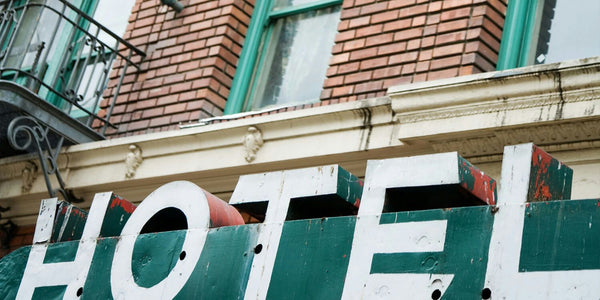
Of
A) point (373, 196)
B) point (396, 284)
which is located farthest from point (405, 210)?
point (396, 284)

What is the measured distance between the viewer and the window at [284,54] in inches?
313

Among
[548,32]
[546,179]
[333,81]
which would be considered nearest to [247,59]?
[333,81]

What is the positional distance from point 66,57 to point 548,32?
388cm

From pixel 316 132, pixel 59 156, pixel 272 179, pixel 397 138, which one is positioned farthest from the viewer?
pixel 59 156

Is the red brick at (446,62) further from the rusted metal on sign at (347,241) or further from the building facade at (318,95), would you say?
the rusted metal on sign at (347,241)

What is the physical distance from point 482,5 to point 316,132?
1.35 metres

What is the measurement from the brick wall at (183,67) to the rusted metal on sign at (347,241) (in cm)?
233

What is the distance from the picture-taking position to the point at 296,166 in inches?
273

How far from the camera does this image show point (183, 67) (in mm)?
8375

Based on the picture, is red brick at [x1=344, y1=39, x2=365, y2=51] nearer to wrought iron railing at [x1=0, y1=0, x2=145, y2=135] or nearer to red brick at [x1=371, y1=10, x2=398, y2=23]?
red brick at [x1=371, y1=10, x2=398, y2=23]

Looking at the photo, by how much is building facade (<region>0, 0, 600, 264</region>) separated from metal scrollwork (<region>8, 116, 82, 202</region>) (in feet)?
0.32

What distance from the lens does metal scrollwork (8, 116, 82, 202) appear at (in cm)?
779

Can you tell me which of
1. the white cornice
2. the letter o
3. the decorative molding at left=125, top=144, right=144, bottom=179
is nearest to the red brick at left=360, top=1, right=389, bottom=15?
the white cornice

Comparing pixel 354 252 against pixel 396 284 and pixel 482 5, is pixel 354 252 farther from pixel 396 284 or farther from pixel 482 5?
pixel 482 5
